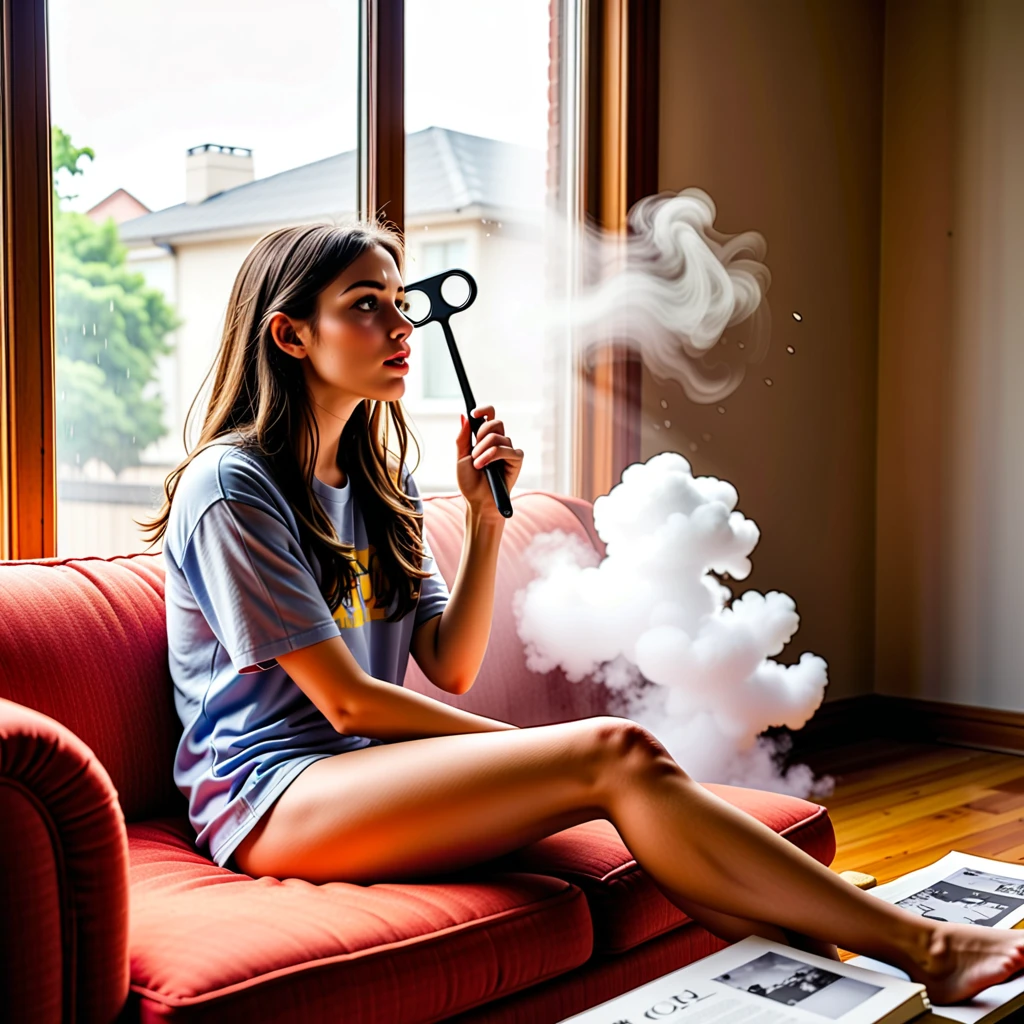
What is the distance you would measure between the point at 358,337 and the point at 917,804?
1.98 meters

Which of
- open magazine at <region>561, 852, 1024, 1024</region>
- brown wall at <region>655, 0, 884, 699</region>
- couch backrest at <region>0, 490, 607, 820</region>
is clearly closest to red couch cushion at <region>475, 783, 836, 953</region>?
open magazine at <region>561, 852, 1024, 1024</region>

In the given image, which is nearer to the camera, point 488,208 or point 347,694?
point 347,694

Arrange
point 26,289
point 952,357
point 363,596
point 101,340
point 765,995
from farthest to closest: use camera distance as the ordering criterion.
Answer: point 952,357 → point 101,340 → point 26,289 → point 363,596 → point 765,995

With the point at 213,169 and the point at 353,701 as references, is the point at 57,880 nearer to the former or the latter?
the point at 353,701

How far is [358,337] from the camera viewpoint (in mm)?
1619

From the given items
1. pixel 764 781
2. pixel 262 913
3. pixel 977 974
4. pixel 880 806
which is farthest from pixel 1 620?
pixel 880 806

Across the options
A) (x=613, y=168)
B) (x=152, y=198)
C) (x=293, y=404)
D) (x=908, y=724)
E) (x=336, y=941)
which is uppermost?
(x=613, y=168)

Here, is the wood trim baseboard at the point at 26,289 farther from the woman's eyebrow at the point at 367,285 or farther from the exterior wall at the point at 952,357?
the exterior wall at the point at 952,357

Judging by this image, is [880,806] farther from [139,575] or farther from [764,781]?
[139,575]

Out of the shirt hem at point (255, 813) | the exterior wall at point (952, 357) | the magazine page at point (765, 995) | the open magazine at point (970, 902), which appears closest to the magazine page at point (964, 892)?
the open magazine at point (970, 902)

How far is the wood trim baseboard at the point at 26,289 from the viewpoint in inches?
75.1

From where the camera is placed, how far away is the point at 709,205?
3193 millimetres

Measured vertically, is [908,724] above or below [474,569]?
below

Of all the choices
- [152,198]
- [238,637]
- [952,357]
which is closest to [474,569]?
Answer: [238,637]
